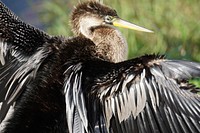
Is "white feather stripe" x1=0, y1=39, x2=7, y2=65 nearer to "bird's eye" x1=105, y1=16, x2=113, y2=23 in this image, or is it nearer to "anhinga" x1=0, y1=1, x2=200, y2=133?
"anhinga" x1=0, y1=1, x2=200, y2=133

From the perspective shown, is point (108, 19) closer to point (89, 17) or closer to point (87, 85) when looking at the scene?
point (89, 17)

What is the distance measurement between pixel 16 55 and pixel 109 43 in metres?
0.53


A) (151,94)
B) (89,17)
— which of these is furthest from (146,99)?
(89,17)

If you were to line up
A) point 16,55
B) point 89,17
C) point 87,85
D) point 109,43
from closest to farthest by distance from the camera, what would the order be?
point 87,85 < point 16,55 < point 109,43 < point 89,17

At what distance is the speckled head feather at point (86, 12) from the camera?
14.7 feet

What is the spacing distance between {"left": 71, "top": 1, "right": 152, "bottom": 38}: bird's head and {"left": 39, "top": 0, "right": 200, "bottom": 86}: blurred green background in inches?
84.5

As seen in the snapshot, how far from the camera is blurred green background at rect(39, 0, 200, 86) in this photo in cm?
683

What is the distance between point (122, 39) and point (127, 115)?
0.90 meters

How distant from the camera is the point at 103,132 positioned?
3.75 m

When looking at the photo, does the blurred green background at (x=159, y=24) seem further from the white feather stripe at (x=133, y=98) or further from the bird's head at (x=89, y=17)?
the white feather stripe at (x=133, y=98)

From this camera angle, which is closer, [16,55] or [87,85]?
[87,85]

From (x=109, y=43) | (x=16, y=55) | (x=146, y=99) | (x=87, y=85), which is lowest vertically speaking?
(x=146, y=99)

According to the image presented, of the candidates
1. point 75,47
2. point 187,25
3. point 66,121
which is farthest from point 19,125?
point 187,25

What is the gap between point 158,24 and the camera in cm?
712
